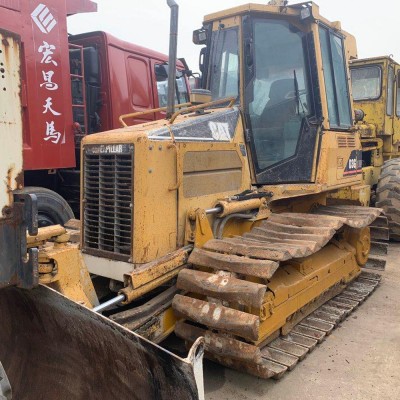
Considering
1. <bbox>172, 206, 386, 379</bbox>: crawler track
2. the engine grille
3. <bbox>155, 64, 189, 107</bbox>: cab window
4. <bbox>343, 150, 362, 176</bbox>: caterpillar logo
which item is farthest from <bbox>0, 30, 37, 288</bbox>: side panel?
<bbox>155, 64, 189, 107</bbox>: cab window

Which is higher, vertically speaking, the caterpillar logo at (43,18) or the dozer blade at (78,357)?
the caterpillar logo at (43,18)

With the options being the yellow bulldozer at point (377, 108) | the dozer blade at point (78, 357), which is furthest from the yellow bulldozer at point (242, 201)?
the yellow bulldozer at point (377, 108)

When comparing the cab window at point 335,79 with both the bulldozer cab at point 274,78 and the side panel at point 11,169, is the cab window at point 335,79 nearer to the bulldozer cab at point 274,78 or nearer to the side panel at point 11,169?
the bulldozer cab at point 274,78

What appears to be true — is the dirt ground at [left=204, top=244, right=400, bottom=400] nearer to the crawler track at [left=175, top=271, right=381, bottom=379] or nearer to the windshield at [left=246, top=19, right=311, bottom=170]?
the crawler track at [left=175, top=271, right=381, bottom=379]

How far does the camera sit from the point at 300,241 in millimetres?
3340

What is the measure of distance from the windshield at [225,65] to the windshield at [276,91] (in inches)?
6.9

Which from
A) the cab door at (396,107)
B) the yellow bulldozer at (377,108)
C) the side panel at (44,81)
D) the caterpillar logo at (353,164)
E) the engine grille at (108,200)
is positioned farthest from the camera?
the cab door at (396,107)

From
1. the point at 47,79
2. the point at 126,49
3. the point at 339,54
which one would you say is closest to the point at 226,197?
the point at 339,54

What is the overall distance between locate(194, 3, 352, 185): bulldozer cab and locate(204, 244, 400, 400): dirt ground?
1.41 metres

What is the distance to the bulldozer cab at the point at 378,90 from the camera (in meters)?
7.59

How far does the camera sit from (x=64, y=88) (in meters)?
5.34

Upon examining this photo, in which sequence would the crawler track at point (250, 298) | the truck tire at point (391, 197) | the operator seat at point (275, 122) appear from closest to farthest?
the crawler track at point (250, 298) < the operator seat at point (275, 122) < the truck tire at point (391, 197)

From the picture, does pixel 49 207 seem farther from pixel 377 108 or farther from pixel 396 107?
pixel 396 107

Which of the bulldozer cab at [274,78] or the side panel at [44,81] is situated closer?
the bulldozer cab at [274,78]
